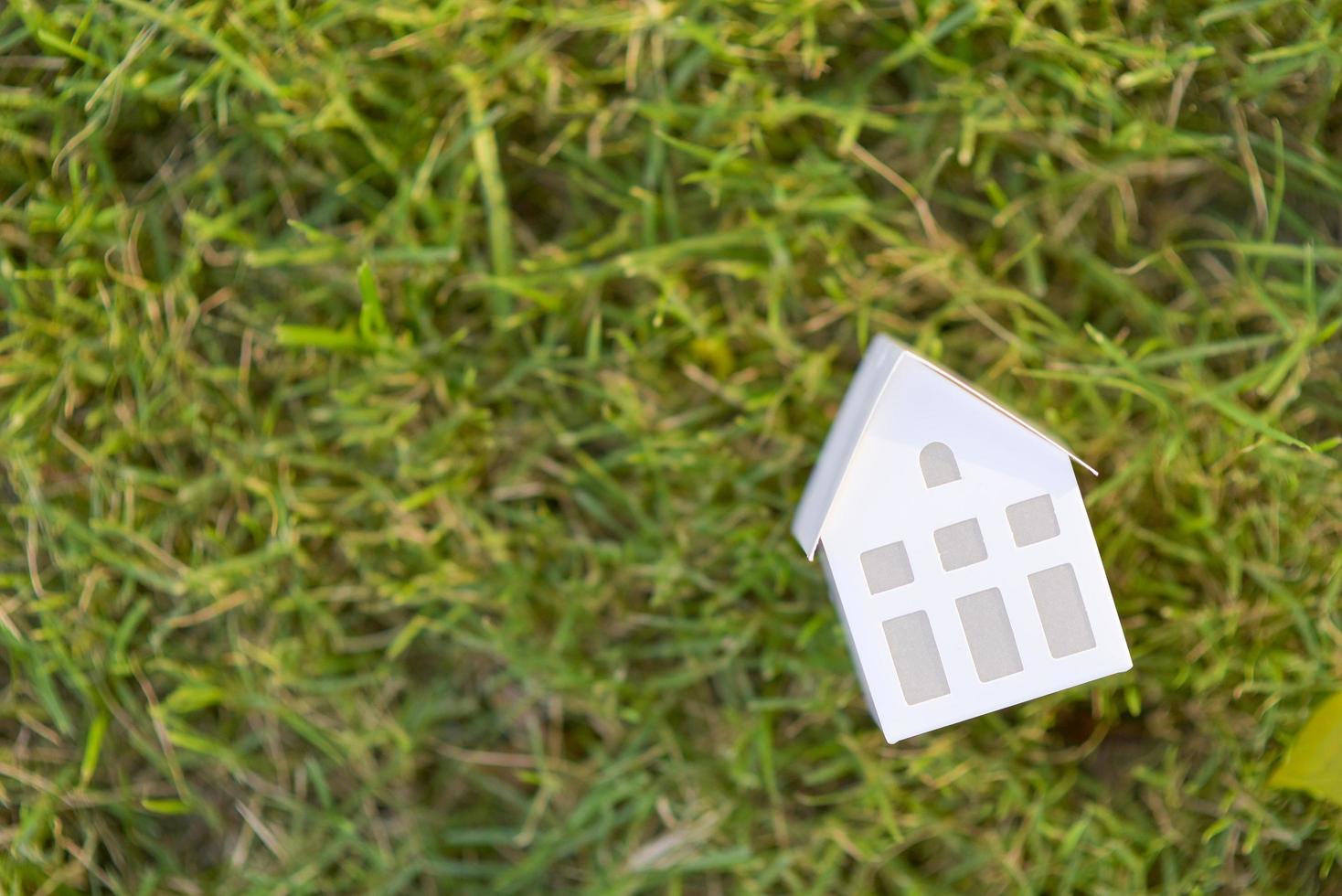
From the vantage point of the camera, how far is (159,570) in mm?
1178

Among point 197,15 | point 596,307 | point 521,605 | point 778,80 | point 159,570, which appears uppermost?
point 197,15

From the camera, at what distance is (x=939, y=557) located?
0.82 m

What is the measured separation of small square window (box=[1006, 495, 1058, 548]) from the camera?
816 mm

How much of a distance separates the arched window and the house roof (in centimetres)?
5

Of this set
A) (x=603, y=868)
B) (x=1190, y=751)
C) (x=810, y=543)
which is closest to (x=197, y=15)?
(x=810, y=543)

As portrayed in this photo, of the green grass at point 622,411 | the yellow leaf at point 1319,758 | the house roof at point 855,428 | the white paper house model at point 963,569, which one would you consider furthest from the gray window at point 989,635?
the yellow leaf at point 1319,758

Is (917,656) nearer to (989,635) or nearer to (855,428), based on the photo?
(989,635)

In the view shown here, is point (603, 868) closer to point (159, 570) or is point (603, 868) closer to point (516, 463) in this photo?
point (516, 463)

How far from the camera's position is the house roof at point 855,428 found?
79 cm

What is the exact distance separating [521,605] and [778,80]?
62 centimetres

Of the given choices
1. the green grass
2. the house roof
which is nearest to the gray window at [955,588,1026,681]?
the house roof

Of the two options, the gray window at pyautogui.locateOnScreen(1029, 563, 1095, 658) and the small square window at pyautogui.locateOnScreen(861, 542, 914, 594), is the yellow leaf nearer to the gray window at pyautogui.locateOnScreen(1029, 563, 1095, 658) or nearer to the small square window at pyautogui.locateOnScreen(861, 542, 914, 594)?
the gray window at pyautogui.locateOnScreen(1029, 563, 1095, 658)

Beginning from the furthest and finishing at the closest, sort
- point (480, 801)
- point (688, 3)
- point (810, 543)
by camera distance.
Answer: point (480, 801)
point (688, 3)
point (810, 543)

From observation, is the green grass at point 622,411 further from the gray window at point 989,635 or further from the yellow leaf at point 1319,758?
the gray window at point 989,635
